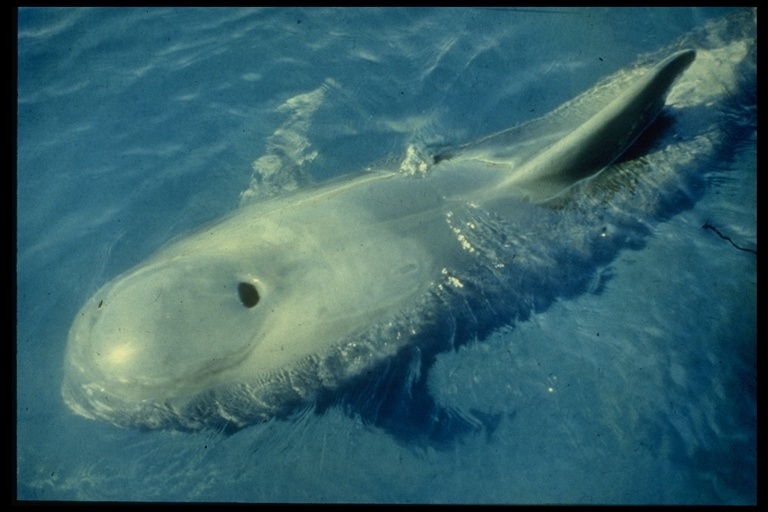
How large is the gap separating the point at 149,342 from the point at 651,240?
215 inches

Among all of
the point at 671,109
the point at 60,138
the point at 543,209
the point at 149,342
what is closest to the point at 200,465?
the point at 149,342

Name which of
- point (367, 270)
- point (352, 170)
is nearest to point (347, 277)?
point (367, 270)

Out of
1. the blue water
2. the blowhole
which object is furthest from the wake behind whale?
the blue water

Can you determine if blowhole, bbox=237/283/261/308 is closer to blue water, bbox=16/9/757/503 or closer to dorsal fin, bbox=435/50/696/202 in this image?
blue water, bbox=16/9/757/503

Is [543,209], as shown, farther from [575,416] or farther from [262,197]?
[262,197]

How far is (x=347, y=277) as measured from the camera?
529cm

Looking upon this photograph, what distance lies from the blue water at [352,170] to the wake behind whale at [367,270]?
446 mm

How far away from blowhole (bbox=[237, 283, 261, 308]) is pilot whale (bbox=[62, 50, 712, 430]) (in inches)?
0.5

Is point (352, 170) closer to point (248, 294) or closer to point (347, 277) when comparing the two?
point (347, 277)

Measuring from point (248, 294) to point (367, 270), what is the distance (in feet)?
3.83

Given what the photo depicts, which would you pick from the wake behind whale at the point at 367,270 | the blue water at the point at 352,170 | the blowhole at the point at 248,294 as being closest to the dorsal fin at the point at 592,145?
the wake behind whale at the point at 367,270

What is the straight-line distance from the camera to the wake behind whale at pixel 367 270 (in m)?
4.75

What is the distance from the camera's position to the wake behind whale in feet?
15.6

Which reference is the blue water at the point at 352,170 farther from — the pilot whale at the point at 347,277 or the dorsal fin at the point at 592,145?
the dorsal fin at the point at 592,145
